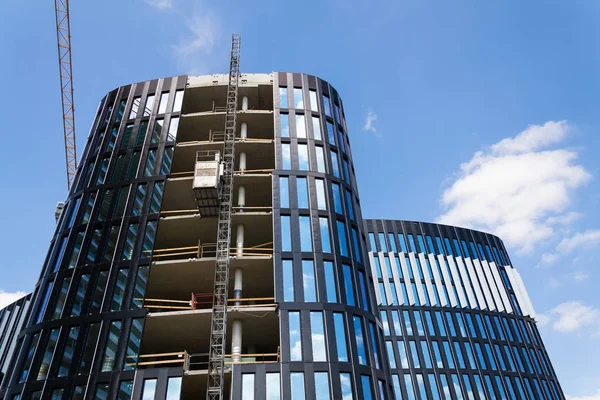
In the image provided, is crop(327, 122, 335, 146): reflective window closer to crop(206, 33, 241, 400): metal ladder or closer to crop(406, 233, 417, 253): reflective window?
crop(206, 33, 241, 400): metal ladder

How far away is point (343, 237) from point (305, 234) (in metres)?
3.43

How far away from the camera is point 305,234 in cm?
3834

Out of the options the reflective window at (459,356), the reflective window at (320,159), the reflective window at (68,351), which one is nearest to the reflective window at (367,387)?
the reflective window at (320,159)

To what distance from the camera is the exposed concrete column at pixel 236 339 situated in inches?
1331

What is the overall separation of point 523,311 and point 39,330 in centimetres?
7149

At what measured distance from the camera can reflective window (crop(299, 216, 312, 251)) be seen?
123ft

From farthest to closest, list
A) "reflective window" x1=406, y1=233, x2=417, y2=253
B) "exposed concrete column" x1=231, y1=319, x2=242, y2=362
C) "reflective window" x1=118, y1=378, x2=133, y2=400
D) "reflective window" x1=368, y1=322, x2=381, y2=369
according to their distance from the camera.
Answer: "reflective window" x1=406, y1=233, x2=417, y2=253 < "reflective window" x1=368, y1=322, x2=381, y2=369 < "exposed concrete column" x1=231, y1=319, x2=242, y2=362 < "reflective window" x1=118, y1=378, x2=133, y2=400

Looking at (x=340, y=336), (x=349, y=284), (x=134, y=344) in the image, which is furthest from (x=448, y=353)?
(x=134, y=344)

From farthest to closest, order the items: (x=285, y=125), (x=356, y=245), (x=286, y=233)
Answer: (x=285, y=125) → (x=356, y=245) → (x=286, y=233)

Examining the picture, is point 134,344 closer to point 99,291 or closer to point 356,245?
point 99,291

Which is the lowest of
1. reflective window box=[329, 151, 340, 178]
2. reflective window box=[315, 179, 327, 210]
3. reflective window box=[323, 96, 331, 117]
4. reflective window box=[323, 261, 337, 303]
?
reflective window box=[323, 261, 337, 303]

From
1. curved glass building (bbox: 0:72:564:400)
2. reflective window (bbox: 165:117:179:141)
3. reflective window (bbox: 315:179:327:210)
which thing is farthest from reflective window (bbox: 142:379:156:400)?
reflective window (bbox: 165:117:179:141)

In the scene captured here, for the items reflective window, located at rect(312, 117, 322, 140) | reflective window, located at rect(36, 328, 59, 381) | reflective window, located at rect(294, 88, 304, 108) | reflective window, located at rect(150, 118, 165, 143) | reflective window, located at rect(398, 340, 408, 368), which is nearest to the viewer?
reflective window, located at rect(36, 328, 59, 381)

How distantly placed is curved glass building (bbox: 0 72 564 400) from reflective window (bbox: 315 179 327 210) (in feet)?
0.42
